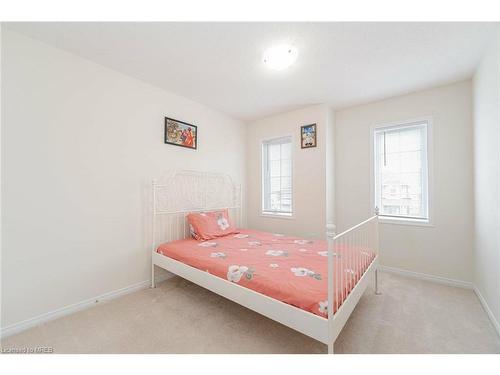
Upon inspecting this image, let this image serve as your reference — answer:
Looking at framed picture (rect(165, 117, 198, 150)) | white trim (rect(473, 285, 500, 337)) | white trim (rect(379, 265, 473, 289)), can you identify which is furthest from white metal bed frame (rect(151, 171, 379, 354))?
white trim (rect(473, 285, 500, 337))

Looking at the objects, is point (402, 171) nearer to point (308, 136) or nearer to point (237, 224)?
point (308, 136)

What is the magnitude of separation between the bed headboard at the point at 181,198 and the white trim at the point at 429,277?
8.39ft

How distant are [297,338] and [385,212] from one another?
2.29 m

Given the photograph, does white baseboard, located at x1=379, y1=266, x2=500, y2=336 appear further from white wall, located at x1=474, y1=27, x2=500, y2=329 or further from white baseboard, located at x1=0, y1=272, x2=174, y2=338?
white baseboard, located at x1=0, y1=272, x2=174, y2=338

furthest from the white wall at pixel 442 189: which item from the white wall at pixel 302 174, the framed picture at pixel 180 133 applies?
the framed picture at pixel 180 133

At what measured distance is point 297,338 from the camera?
1.55 m

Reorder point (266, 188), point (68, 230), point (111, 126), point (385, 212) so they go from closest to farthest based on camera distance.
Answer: point (68, 230) → point (111, 126) → point (385, 212) → point (266, 188)

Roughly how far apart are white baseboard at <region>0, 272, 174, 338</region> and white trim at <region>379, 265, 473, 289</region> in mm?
3117

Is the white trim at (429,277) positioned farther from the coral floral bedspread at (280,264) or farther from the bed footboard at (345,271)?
→ the coral floral bedspread at (280,264)

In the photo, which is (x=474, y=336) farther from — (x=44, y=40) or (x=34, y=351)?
(x=44, y=40)

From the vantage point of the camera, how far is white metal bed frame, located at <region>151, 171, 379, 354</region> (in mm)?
1227

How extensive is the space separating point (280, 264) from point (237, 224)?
6.39 feet

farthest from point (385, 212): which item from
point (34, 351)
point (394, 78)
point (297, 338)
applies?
point (34, 351)

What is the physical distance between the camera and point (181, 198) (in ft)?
9.29
